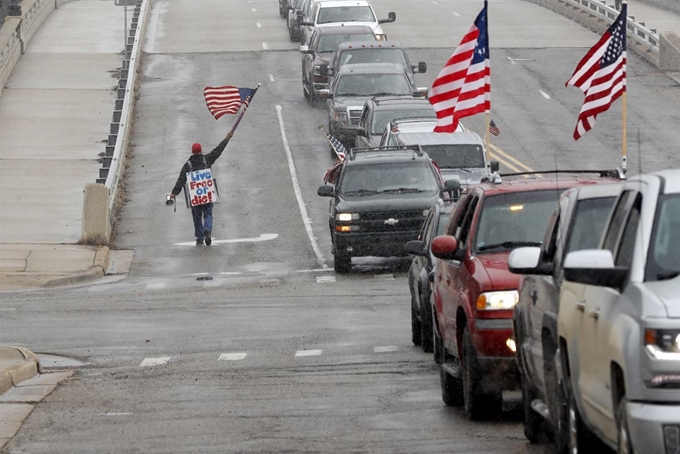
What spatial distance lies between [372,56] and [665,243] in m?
32.9

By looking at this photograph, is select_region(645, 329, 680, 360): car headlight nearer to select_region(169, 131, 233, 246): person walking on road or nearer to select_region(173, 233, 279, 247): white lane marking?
select_region(169, 131, 233, 246): person walking on road

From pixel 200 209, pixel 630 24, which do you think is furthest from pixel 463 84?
pixel 630 24

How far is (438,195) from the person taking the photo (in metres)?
25.0

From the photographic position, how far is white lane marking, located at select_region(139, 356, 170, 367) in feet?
51.8

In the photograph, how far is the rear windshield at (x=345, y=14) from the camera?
47.5 metres

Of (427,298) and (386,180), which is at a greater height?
(427,298)

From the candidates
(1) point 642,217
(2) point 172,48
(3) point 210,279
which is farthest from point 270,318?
(2) point 172,48

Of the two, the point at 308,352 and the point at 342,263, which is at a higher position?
the point at 308,352

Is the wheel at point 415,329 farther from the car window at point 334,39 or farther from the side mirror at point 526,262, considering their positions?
the car window at point 334,39

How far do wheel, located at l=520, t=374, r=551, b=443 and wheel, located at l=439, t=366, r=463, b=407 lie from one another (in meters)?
1.76

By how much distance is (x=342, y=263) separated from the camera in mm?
24891

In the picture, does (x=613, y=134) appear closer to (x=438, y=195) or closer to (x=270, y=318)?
(x=438, y=195)

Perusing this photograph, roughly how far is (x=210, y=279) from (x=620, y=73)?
290 inches

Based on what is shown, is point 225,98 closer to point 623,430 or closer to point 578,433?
point 578,433
